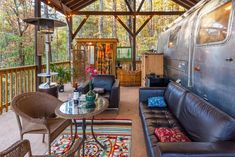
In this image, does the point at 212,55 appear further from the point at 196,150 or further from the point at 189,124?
the point at 196,150

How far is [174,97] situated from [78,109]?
1.71 m

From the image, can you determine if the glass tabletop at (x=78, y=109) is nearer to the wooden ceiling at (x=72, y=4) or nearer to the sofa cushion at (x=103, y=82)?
the sofa cushion at (x=103, y=82)

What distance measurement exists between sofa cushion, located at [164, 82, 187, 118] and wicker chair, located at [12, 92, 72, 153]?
5.40 feet

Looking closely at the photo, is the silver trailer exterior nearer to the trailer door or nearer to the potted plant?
the trailer door

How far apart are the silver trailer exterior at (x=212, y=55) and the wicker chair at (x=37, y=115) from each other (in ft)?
6.64

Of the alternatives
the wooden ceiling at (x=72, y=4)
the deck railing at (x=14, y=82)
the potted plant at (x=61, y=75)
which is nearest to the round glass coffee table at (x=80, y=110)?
the deck railing at (x=14, y=82)

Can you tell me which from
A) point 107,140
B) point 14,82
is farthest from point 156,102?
point 14,82

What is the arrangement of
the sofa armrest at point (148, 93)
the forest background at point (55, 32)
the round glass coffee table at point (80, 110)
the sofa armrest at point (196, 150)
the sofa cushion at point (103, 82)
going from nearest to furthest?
1. the sofa armrest at point (196, 150)
2. the round glass coffee table at point (80, 110)
3. the sofa armrest at point (148, 93)
4. the sofa cushion at point (103, 82)
5. the forest background at point (55, 32)

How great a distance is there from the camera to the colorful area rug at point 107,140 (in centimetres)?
320

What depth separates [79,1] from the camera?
10.1 m

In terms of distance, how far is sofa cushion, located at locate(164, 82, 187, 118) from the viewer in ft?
11.7

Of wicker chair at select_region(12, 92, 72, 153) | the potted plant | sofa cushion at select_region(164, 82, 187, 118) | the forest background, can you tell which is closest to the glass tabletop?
wicker chair at select_region(12, 92, 72, 153)

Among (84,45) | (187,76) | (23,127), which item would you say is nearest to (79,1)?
(84,45)

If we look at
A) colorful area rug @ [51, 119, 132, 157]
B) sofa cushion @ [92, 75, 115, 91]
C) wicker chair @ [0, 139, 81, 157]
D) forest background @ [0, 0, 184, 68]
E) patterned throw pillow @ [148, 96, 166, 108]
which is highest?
forest background @ [0, 0, 184, 68]
